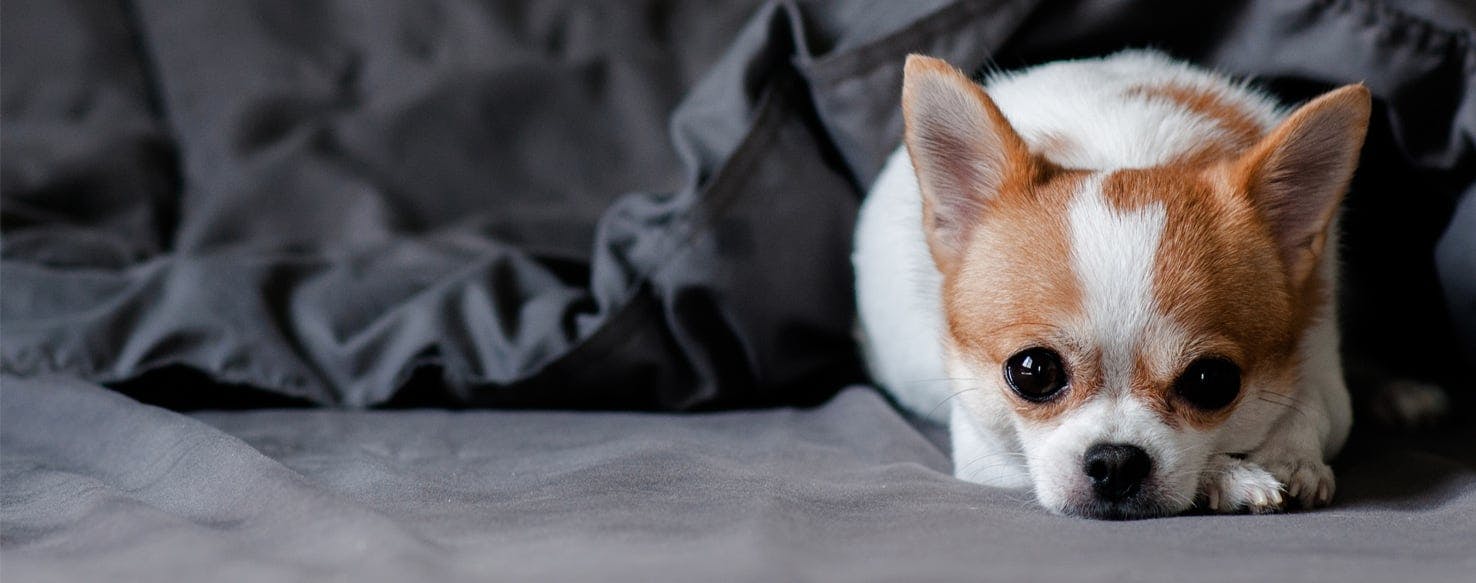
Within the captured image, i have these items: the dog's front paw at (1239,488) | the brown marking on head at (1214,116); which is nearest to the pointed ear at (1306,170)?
the brown marking on head at (1214,116)

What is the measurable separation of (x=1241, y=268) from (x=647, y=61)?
5.17 ft

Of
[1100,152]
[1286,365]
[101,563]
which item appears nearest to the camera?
[101,563]

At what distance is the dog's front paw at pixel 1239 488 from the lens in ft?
5.10

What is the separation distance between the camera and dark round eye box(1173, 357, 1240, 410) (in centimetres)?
156

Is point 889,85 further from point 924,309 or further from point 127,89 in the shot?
point 127,89

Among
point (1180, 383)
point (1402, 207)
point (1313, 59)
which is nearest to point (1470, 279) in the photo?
point (1402, 207)

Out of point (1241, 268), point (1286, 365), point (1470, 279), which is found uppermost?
point (1241, 268)

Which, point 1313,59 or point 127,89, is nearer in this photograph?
point 1313,59

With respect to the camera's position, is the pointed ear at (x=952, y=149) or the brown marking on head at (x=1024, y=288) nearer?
the brown marking on head at (x=1024, y=288)

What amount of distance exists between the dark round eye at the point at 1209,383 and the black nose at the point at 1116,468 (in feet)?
0.34

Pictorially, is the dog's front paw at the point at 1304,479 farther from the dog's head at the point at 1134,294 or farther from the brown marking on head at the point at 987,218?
the brown marking on head at the point at 987,218

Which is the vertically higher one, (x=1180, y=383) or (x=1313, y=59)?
(x=1313, y=59)

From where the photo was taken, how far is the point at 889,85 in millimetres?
2139

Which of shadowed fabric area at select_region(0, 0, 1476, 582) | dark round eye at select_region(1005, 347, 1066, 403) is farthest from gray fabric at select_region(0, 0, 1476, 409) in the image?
dark round eye at select_region(1005, 347, 1066, 403)
